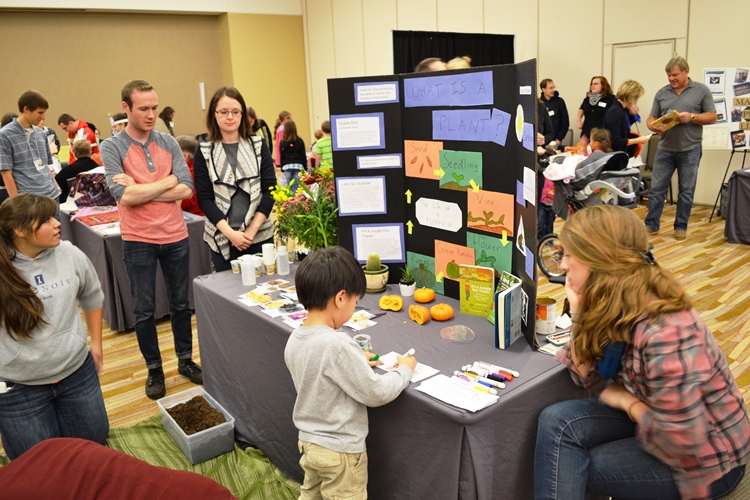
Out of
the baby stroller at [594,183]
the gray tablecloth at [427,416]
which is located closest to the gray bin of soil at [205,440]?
the gray tablecloth at [427,416]

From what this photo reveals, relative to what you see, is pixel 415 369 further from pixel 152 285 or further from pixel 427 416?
pixel 152 285

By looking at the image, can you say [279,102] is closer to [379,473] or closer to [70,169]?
[70,169]

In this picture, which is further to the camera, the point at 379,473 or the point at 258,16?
the point at 258,16

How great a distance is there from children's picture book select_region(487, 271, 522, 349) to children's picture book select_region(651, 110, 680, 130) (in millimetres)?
4317

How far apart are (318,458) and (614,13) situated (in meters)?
7.61

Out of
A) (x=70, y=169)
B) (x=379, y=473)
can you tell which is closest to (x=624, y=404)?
(x=379, y=473)

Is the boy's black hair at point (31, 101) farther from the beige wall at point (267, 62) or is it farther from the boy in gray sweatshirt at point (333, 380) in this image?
the beige wall at point (267, 62)

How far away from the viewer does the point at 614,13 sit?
7.55m

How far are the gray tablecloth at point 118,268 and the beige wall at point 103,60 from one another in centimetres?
785

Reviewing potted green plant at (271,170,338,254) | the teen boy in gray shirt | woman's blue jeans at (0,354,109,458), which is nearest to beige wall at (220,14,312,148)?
the teen boy in gray shirt

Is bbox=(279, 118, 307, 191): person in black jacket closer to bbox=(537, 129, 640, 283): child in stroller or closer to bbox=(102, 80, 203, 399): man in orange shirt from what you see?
bbox=(537, 129, 640, 283): child in stroller

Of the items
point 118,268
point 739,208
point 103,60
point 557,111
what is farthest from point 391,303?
point 103,60

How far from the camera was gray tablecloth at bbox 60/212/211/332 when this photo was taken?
4008 millimetres

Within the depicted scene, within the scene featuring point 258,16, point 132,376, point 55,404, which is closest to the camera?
point 55,404
